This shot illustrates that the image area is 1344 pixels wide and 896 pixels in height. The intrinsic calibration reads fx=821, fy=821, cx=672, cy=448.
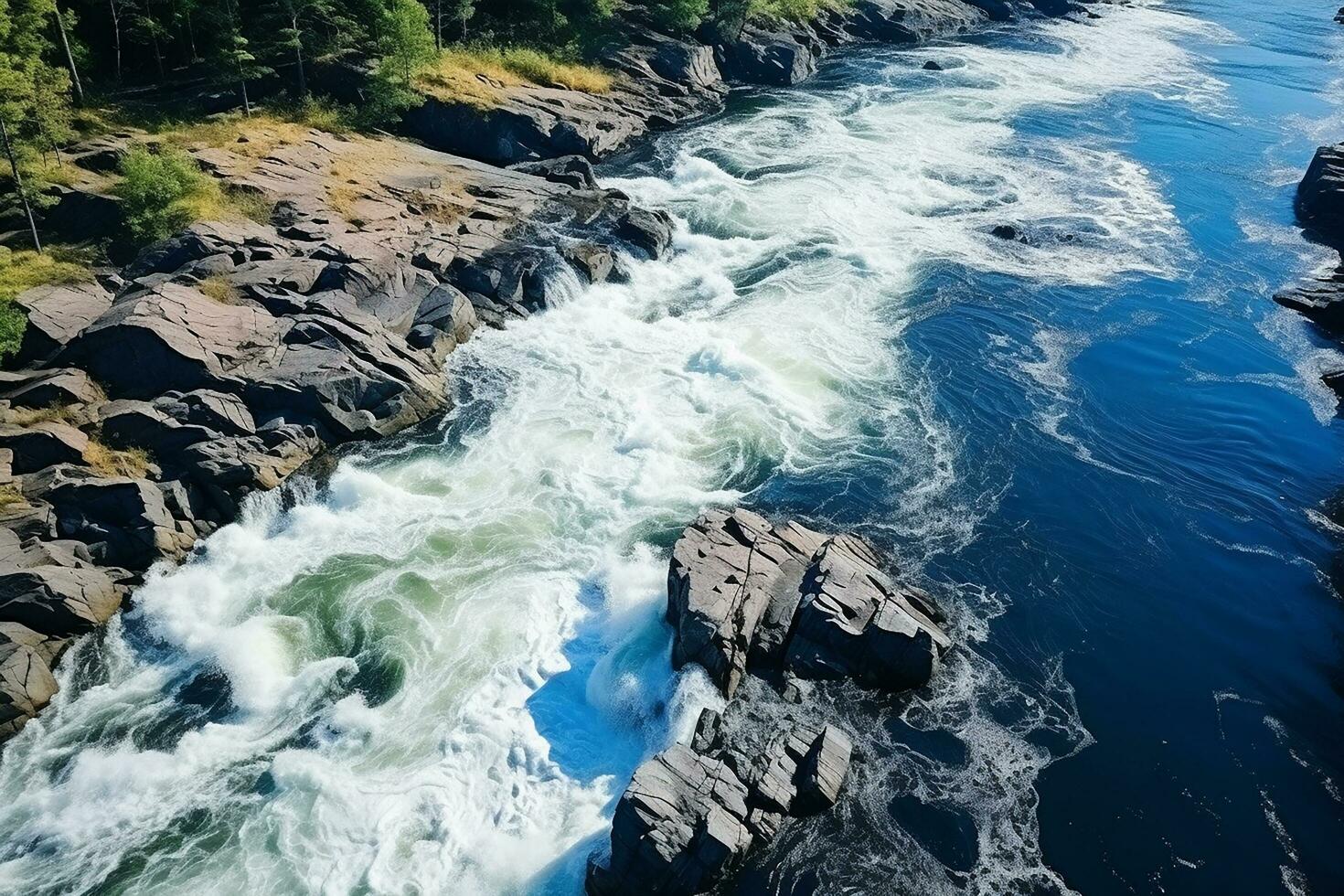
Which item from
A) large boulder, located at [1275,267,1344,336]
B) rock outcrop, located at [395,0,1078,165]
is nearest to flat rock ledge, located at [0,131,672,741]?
rock outcrop, located at [395,0,1078,165]

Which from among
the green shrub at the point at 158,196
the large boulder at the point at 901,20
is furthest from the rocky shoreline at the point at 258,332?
the large boulder at the point at 901,20

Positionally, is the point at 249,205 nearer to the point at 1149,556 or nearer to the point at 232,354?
the point at 232,354

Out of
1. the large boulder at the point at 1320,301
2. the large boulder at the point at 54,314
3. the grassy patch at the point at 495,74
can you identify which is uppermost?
the grassy patch at the point at 495,74

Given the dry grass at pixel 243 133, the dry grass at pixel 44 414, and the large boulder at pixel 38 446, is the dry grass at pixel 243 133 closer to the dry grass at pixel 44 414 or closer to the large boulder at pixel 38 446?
the dry grass at pixel 44 414

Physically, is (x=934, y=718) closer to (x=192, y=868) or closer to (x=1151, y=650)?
(x=1151, y=650)

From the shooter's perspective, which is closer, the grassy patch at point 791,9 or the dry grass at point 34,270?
the dry grass at point 34,270

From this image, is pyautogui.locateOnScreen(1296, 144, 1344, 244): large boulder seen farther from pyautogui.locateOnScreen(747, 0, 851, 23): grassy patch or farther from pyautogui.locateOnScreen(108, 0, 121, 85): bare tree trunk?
pyautogui.locateOnScreen(108, 0, 121, 85): bare tree trunk

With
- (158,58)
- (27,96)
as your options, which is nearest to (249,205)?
(27,96)
